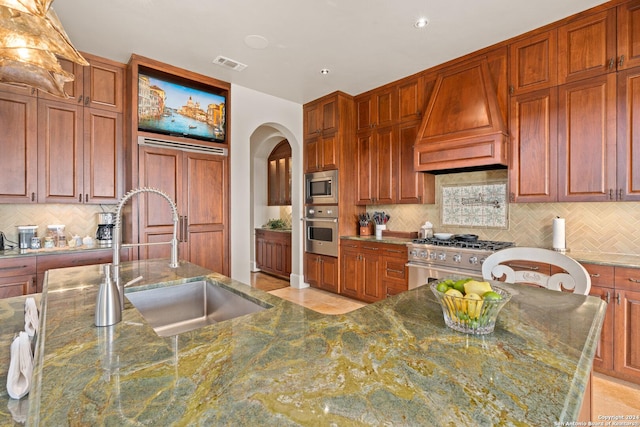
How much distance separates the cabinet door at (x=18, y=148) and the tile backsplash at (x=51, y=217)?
0.31 m

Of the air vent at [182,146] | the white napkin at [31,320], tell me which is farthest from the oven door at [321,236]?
the white napkin at [31,320]

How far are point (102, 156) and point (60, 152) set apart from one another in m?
0.35

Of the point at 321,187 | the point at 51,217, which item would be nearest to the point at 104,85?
the point at 51,217

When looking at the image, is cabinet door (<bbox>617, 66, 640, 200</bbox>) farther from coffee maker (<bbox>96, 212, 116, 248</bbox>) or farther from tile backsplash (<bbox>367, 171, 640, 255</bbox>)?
coffee maker (<bbox>96, 212, 116, 248</bbox>)

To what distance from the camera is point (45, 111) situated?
9.82 feet

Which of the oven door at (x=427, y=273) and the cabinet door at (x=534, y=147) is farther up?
the cabinet door at (x=534, y=147)

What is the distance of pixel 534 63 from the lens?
285cm

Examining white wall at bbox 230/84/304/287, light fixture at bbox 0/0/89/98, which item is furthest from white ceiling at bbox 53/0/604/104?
light fixture at bbox 0/0/89/98

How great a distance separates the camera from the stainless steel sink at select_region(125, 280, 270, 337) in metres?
1.46

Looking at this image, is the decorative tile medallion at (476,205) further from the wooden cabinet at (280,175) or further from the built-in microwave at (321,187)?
the wooden cabinet at (280,175)

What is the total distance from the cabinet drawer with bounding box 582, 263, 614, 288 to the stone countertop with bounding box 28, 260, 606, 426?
61.4 inches

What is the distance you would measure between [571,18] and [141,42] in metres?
3.92

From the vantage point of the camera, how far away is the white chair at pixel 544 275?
56.0 inches

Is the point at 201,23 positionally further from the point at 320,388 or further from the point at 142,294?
the point at 320,388
